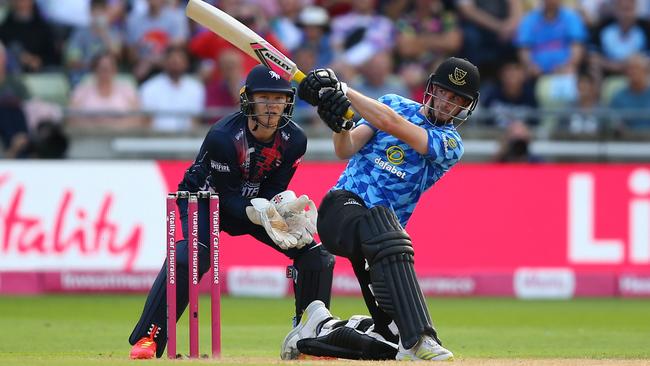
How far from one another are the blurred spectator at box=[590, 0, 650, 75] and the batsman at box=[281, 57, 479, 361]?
8.42 meters

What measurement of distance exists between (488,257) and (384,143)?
5.82 m

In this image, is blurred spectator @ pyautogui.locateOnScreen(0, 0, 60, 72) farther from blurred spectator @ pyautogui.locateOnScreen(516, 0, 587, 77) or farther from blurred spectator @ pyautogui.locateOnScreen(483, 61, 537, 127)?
blurred spectator @ pyautogui.locateOnScreen(516, 0, 587, 77)

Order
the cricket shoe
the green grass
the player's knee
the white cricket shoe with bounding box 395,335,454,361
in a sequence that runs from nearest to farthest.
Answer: the white cricket shoe with bounding box 395,335,454,361, the player's knee, the cricket shoe, the green grass

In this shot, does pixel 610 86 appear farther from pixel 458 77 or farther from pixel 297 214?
pixel 297 214

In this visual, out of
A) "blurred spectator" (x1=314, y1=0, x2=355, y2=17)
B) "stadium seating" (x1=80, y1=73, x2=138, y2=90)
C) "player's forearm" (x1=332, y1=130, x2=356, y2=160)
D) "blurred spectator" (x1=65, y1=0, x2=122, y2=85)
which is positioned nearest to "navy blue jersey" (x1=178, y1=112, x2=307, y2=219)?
"player's forearm" (x1=332, y1=130, x2=356, y2=160)

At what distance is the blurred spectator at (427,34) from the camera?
15.2 m

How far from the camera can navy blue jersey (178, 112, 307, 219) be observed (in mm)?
7391

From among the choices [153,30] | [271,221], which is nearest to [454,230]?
[153,30]

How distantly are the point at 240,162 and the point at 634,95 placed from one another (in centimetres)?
792

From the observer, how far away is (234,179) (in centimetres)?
750

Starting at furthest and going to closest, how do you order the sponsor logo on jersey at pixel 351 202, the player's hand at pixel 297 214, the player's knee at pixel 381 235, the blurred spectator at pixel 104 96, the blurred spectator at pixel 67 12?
the blurred spectator at pixel 67 12, the blurred spectator at pixel 104 96, the player's hand at pixel 297 214, the sponsor logo on jersey at pixel 351 202, the player's knee at pixel 381 235

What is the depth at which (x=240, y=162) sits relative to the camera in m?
7.44

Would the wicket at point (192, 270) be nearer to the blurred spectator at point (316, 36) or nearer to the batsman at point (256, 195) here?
the batsman at point (256, 195)

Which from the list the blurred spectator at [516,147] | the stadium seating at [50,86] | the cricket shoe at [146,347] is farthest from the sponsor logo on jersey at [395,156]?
the stadium seating at [50,86]
